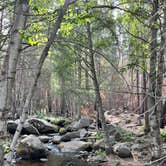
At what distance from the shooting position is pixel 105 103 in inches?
888

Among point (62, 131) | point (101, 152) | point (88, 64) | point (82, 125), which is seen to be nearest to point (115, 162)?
point (101, 152)

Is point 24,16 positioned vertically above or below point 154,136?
above

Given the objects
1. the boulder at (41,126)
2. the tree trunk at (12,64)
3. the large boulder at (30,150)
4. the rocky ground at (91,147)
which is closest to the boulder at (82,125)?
the boulder at (41,126)

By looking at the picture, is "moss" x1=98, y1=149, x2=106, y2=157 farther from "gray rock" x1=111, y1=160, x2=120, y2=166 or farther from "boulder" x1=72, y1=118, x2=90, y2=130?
"boulder" x1=72, y1=118, x2=90, y2=130

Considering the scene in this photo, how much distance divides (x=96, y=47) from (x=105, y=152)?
3.52 metres

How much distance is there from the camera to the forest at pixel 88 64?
2691 millimetres

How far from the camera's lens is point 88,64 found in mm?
7078

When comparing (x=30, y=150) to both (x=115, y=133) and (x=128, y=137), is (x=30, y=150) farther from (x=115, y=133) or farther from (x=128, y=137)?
(x=128, y=137)

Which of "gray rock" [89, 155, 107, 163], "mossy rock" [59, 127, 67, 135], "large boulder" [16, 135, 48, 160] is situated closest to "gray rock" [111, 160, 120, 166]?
"gray rock" [89, 155, 107, 163]

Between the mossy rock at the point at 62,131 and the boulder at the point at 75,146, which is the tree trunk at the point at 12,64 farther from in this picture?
the mossy rock at the point at 62,131

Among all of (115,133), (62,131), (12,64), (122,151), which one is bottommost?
(62,131)

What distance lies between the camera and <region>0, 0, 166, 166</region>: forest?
269cm

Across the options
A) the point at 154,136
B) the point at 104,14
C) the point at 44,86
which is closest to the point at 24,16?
the point at 154,136

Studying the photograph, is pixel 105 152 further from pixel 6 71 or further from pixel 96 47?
pixel 6 71
